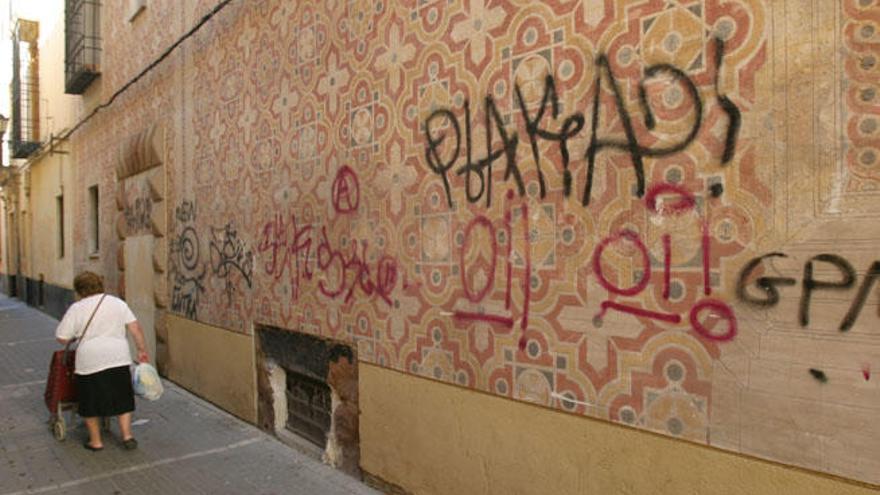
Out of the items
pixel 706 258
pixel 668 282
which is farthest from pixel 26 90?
pixel 706 258

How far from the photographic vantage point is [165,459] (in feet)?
15.3

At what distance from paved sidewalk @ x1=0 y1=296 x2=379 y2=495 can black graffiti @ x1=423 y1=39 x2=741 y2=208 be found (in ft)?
6.93

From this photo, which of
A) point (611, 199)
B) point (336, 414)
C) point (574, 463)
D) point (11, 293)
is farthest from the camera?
point (11, 293)

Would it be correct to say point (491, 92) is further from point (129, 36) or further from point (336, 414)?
point (129, 36)

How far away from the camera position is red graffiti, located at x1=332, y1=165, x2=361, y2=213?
13.1ft

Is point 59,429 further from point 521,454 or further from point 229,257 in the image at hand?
point 521,454

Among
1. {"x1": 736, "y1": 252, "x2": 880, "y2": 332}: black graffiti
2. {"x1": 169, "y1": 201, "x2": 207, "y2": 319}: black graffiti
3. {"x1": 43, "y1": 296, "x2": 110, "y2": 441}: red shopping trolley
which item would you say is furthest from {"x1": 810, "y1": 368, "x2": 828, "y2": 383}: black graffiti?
{"x1": 169, "y1": 201, "x2": 207, "y2": 319}: black graffiti

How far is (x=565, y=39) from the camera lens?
A: 8.71 ft

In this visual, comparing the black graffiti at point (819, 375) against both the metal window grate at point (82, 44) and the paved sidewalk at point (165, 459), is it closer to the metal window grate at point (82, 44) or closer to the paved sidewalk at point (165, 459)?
the paved sidewalk at point (165, 459)

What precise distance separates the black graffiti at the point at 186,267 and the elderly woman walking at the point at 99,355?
140 cm

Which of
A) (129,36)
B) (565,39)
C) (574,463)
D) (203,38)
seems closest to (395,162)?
(565,39)

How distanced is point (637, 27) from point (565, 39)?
0.35 metres

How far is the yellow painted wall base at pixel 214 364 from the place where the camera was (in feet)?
17.8

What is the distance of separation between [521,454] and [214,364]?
4016 mm
